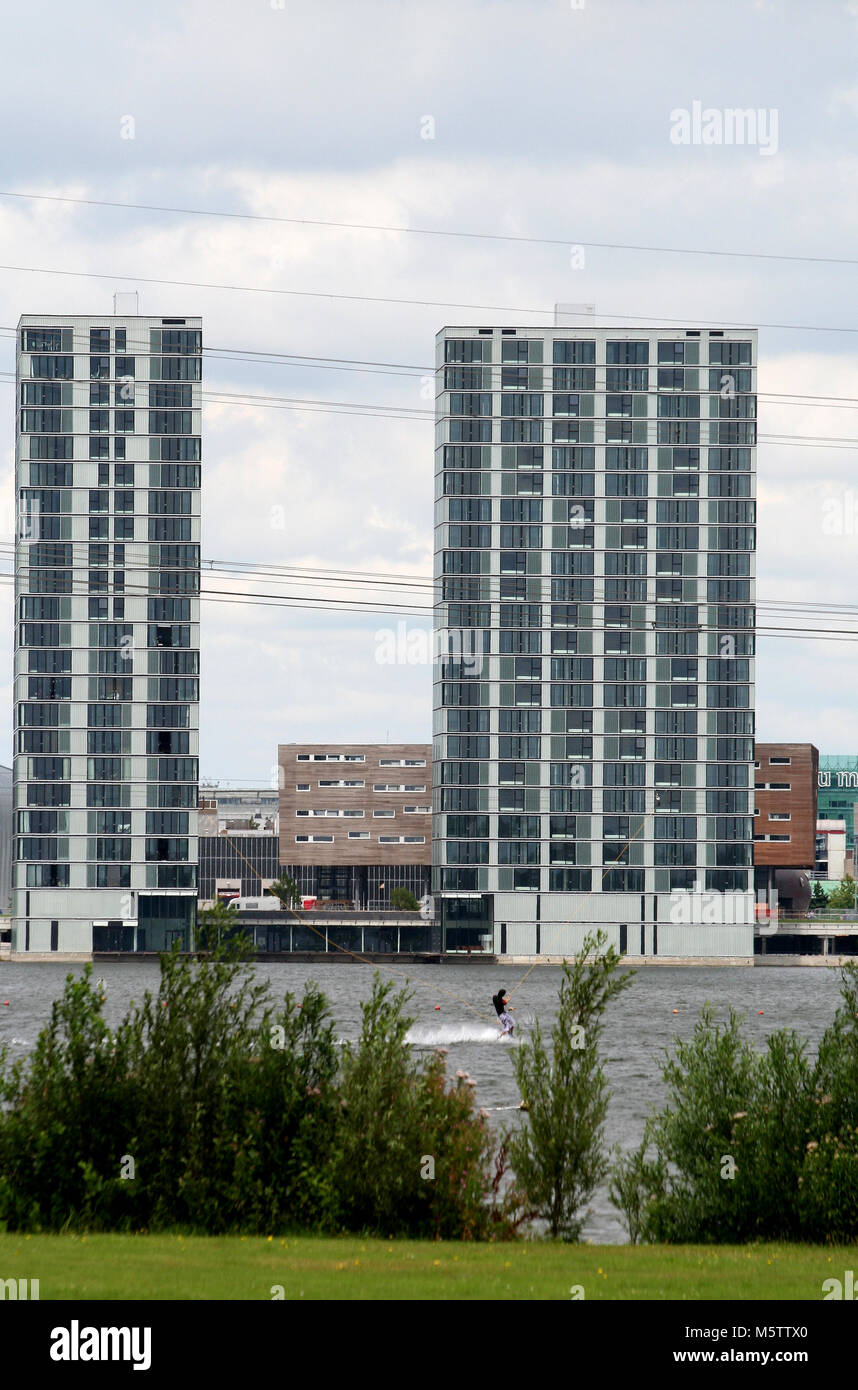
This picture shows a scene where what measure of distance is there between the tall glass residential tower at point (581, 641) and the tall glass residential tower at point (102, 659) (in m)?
26.9

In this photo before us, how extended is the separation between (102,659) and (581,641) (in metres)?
48.8

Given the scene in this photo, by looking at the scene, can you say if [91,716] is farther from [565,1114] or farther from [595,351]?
[565,1114]

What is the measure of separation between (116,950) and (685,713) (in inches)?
2483

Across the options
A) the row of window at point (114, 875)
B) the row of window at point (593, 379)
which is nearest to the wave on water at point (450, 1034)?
the row of window at point (114, 875)

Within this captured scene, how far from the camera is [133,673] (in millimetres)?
173000

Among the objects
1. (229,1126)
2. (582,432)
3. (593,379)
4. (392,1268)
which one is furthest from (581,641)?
(392,1268)

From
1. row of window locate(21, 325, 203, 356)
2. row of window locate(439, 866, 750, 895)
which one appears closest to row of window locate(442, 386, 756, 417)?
row of window locate(21, 325, 203, 356)

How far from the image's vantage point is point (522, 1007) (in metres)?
131

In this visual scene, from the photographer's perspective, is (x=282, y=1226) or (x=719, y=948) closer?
(x=282, y=1226)

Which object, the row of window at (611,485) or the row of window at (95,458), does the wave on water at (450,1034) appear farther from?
the row of window at (95,458)

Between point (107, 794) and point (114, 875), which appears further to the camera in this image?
point (114, 875)

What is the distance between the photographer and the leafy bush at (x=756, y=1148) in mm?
28391
